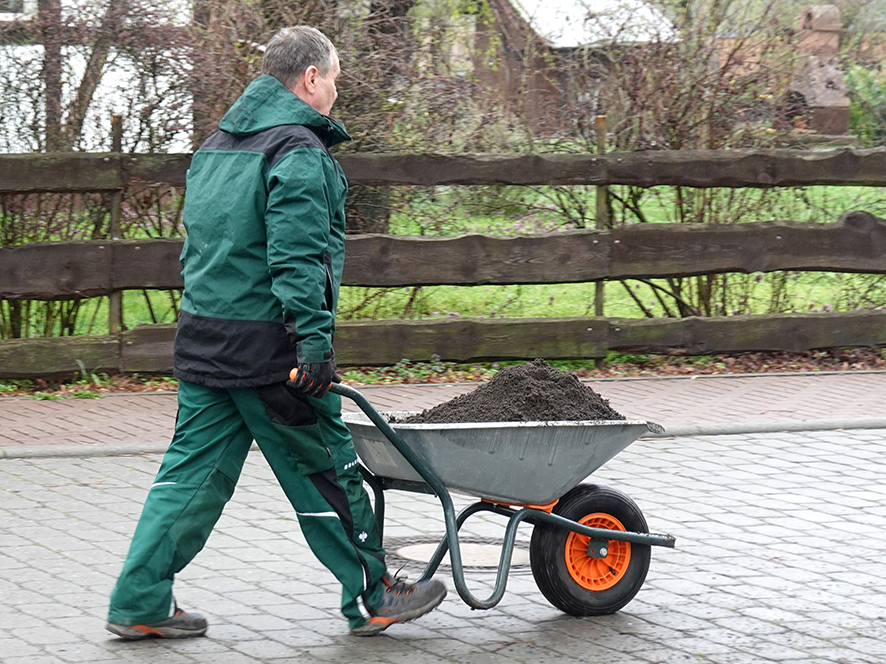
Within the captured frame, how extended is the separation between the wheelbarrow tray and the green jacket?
1.54ft

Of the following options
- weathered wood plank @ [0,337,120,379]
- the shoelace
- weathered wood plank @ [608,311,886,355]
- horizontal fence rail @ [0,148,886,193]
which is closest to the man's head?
the shoelace

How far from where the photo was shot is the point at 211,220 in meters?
3.95

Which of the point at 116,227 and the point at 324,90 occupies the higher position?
the point at 324,90

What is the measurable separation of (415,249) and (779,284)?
3071mm

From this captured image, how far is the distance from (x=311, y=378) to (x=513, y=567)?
155 centimetres

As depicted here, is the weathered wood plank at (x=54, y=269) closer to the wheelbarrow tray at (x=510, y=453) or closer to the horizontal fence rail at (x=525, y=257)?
the horizontal fence rail at (x=525, y=257)

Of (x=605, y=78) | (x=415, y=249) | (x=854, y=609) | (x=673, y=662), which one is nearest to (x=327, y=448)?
(x=673, y=662)

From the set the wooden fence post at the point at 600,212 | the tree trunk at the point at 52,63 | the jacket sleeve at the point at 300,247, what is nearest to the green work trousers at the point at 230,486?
the jacket sleeve at the point at 300,247

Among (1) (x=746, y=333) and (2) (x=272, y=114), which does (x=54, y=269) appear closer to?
(2) (x=272, y=114)

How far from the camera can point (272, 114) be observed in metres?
3.98

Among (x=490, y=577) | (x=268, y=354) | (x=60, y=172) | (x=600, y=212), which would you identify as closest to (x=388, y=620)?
(x=490, y=577)

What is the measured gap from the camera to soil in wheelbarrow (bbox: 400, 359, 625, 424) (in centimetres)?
422

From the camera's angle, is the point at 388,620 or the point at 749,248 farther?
the point at 749,248

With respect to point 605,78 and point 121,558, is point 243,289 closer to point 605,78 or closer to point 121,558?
point 121,558
